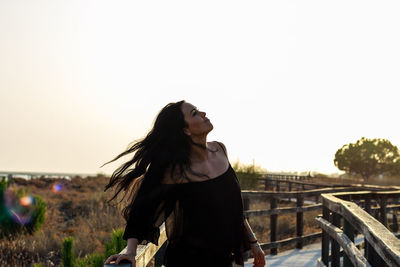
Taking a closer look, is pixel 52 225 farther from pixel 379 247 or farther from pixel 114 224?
pixel 379 247

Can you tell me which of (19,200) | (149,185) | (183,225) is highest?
(149,185)

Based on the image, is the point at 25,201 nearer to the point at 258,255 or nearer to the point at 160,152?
the point at 258,255

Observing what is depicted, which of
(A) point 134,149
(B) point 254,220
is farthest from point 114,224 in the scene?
(A) point 134,149

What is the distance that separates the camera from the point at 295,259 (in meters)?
7.47

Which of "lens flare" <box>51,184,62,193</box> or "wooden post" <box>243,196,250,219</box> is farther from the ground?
"wooden post" <box>243,196,250,219</box>

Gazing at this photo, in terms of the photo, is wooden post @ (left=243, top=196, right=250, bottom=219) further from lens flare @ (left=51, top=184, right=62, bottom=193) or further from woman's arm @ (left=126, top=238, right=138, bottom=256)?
lens flare @ (left=51, top=184, right=62, bottom=193)

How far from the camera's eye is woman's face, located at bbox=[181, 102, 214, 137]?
266 centimetres

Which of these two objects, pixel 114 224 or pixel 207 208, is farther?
pixel 114 224

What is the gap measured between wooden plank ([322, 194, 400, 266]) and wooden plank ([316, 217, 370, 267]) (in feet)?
0.78

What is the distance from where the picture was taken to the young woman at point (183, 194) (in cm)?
240

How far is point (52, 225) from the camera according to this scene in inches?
502

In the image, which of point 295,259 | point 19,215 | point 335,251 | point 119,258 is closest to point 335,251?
point 335,251

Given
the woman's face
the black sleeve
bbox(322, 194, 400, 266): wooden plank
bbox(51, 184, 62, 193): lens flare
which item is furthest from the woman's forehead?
bbox(51, 184, 62, 193): lens flare

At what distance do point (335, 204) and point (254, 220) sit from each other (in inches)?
352
